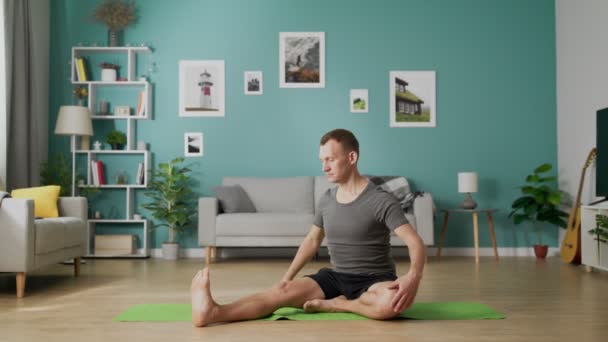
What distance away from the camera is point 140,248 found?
239 inches

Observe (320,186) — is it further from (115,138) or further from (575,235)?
(575,235)

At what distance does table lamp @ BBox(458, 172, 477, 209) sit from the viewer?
18.8ft

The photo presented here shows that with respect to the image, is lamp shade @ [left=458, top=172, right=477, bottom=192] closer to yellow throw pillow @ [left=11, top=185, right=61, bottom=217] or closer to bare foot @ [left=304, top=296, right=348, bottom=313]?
bare foot @ [left=304, top=296, right=348, bottom=313]

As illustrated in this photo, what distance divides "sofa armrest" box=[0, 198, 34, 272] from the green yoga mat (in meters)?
0.95

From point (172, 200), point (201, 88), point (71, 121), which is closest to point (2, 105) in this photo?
point (71, 121)

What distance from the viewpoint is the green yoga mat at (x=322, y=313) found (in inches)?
105

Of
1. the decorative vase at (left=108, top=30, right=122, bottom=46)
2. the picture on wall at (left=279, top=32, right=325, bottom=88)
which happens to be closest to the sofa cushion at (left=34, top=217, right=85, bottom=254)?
the decorative vase at (left=108, top=30, right=122, bottom=46)

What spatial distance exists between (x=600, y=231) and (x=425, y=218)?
1440 mm

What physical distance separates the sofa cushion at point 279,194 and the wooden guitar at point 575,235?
229 cm

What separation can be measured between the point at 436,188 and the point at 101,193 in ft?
11.0

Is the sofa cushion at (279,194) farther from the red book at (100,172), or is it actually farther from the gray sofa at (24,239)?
the gray sofa at (24,239)

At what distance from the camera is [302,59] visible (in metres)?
6.21

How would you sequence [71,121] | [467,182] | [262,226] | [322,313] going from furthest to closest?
[467,182] < [71,121] < [262,226] < [322,313]

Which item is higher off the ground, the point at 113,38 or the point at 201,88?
the point at 113,38
